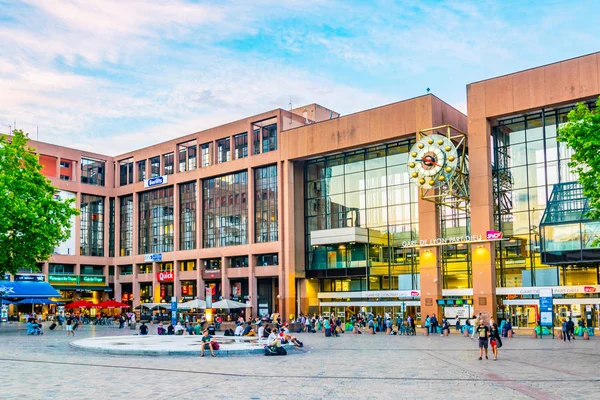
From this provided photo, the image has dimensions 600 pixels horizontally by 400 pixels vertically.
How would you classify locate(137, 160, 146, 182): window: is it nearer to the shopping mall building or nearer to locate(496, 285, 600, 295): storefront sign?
the shopping mall building

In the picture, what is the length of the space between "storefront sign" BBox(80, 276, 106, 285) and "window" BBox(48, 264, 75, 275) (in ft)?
5.48

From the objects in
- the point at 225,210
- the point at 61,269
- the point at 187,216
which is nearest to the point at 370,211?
the point at 225,210

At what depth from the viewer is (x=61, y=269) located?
82.9m

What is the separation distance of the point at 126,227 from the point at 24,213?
4132 cm

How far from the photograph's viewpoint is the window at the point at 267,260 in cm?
6725

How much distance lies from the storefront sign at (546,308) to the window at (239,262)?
1421 inches

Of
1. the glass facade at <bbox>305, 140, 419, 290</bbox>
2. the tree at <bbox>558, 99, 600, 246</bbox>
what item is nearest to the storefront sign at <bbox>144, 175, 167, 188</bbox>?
the glass facade at <bbox>305, 140, 419, 290</bbox>

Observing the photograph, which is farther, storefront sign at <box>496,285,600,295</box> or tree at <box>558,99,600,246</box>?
storefront sign at <box>496,285,600,295</box>

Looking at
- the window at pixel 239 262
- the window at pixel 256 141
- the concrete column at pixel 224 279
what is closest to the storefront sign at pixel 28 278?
the concrete column at pixel 224 279

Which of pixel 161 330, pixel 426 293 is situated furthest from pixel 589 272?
pixel 161 330

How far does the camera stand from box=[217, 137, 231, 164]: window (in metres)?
72.8

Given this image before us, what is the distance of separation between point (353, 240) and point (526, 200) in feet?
51.7

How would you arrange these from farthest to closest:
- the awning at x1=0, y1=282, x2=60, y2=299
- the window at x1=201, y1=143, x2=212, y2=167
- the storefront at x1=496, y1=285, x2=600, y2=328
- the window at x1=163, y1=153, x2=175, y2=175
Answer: the window at x1=163, y1=153, x2=175, y2=175
the window at x1=201, y1=143, x2=212, y2=167
the awning at x1=0, y1=282, x2=60, y2=299
the storefront at x1=496, y1=285, x2=600, y2=328

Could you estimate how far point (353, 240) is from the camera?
59.3 m
